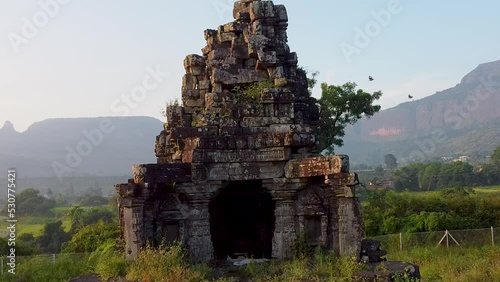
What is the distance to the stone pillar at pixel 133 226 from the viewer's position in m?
10.0

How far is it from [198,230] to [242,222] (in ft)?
7.78

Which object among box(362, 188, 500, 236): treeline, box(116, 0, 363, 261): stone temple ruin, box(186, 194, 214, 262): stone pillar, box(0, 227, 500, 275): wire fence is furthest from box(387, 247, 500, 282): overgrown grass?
box(186, 194, 214, 262): stone pillar

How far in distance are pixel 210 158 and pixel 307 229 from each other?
2.51 metres

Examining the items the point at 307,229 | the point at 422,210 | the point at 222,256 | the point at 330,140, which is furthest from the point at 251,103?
the point at 422,210

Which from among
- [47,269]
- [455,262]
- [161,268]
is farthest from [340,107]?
[161,268]

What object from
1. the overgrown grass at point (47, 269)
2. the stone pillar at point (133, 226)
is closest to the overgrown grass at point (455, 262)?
the stone pillar at point (133, 226)

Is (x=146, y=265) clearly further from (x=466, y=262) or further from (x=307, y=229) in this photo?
(x=466, y=262)

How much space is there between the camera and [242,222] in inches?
514

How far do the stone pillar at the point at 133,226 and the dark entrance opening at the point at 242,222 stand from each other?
8.58 feet

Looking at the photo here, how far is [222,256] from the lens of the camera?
12.5 metres

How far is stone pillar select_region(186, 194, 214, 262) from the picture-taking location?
424 inches

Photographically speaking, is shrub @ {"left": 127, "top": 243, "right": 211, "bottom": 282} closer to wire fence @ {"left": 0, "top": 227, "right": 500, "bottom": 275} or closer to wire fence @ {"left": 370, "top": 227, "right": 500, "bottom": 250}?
wire fence @ {"left": 0, "top": 227, "right": 500, "bottom": 275}

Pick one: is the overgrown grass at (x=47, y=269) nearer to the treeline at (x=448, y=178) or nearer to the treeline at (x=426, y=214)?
the treeline at (x=426, y=214)

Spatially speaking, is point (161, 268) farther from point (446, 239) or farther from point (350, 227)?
point (446, 239)
